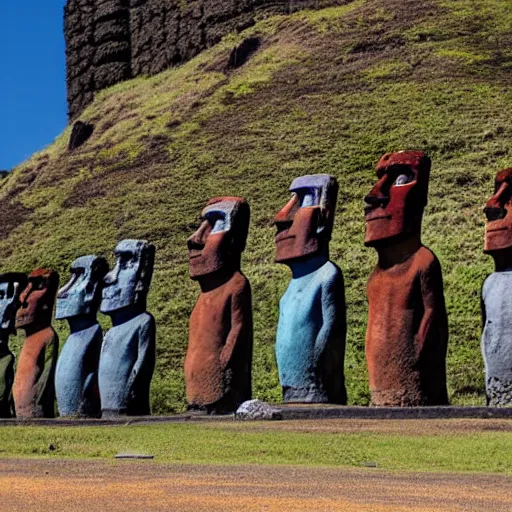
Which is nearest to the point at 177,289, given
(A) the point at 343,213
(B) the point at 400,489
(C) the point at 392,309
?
(A) the point at 343,213

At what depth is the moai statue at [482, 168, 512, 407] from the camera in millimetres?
12133

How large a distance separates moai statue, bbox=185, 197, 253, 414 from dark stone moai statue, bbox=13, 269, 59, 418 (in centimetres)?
287

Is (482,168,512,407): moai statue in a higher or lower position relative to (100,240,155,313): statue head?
lower

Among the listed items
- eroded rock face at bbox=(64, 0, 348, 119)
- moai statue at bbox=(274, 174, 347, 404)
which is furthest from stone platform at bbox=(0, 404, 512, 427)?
eroded rock face at bbox=(64, 0, 348, 119)

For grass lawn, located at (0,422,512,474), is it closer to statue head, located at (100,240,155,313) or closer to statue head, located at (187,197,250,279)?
statue head, located at (187,197,250,279)

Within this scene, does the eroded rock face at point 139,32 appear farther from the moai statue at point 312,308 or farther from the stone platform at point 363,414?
the stone platform at point 363,414

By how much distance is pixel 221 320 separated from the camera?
45.5 feet

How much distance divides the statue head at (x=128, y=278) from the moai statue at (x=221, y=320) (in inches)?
42.3

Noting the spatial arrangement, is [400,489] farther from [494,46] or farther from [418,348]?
[494,46]

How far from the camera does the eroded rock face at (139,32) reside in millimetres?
53000

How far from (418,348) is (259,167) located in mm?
21799

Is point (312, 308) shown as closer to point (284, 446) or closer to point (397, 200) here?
point (397, 200)

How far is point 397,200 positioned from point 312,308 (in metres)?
1.34

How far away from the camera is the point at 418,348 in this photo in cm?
1237
